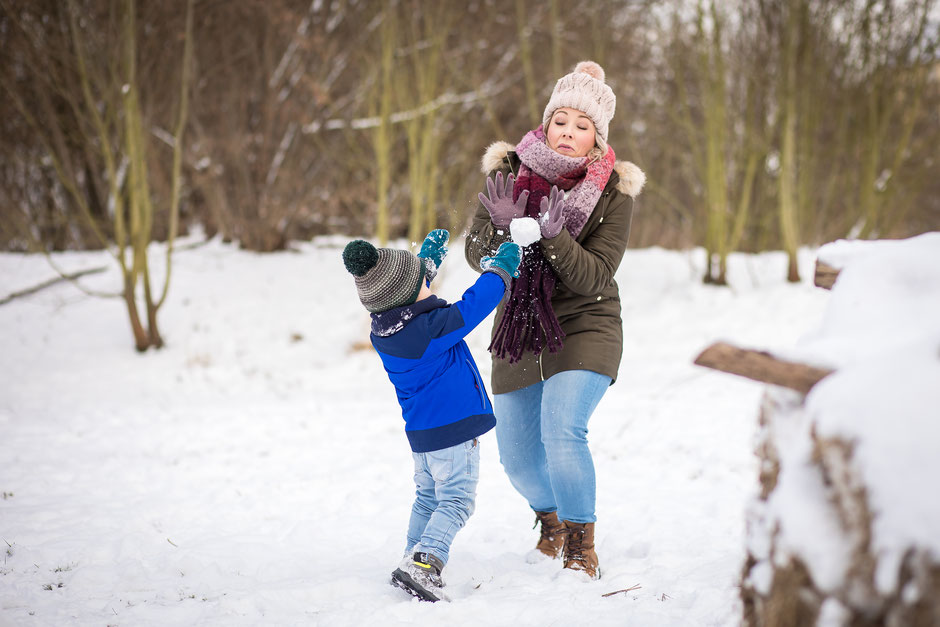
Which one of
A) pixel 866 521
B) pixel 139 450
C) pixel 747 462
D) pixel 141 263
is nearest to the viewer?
pixel 866 521

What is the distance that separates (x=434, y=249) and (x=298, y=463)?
2912 mm

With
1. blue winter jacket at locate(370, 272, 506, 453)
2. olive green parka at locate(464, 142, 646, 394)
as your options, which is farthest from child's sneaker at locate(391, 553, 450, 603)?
olive green parka at locate(464, 142, 646, 394)

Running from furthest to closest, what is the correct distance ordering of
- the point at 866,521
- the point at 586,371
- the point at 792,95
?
the point at 792,95
the point at 586,371
the point at 866,521

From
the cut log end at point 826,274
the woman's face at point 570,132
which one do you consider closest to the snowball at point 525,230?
the woman's face at point 570,132

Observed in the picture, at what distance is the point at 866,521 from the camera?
48.3 inches

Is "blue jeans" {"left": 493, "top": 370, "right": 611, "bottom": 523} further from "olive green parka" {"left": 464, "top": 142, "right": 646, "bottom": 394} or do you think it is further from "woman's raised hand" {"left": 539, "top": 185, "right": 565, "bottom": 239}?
"woman's raised hand" {"left": 539, "top": 185, "right": 565, "bottom": 239}

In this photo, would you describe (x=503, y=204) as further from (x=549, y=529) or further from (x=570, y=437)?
(x=549, y=529)

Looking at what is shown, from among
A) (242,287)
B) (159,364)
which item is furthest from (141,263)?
(242,287)

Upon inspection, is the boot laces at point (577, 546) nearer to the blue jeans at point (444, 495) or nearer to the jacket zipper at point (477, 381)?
the blue jeans at point (444, 495)

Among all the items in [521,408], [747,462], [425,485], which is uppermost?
[521,408]

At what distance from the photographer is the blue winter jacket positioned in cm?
256

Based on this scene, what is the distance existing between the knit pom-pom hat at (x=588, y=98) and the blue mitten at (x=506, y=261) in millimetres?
681

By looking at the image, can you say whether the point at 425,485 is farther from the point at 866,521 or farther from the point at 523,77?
the point at 523,77

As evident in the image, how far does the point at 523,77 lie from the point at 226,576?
1075 centimetres
